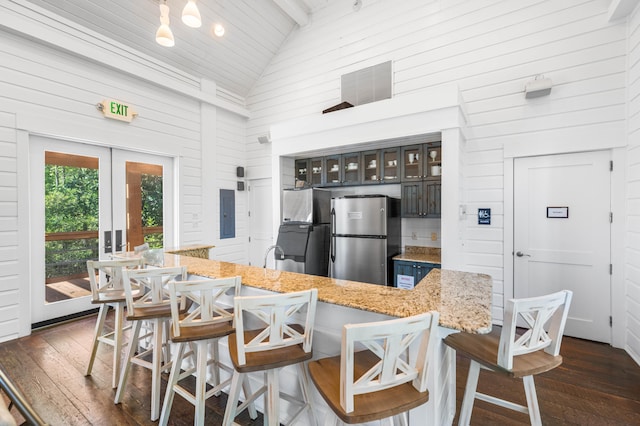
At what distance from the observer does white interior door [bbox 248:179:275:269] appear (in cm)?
593

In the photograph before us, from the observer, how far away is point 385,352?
1.12 meters

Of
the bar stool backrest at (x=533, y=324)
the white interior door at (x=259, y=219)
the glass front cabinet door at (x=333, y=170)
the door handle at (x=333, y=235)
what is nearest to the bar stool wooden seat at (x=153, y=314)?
the bar stool backrest at (x=533, y=324)

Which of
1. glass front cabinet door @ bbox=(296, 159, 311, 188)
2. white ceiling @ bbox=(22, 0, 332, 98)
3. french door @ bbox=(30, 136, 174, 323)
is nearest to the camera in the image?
french door @ bbox=(30, 136, 174, 323)

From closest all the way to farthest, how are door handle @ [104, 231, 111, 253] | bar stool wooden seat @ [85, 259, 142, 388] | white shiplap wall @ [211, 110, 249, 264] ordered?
bar stool wooden seat @ [85, 259, 142, 388] < door handle @ [104, 231, 111, 253] < white shiplap wall @ [211, 110, 249, 264]

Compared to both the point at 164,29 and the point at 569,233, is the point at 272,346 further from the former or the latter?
the point at 569,233

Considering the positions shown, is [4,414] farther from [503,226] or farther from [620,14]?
[620,14]

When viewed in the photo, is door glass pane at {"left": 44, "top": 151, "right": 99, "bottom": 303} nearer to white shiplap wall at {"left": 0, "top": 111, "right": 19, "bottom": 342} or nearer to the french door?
the french door

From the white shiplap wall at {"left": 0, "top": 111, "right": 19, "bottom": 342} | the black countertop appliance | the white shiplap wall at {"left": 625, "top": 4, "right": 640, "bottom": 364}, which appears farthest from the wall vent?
the white shiplap wall at {"left": 0, "top": 111, "right": 19, "bottom": 342}

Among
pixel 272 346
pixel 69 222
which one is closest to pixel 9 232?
pixel 69 222

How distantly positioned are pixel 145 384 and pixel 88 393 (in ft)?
1.30

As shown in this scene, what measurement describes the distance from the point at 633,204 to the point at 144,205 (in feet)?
20.0

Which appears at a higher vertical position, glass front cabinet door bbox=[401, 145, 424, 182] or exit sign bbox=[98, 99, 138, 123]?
exit sign bbox=[98, 99, 138, 123]

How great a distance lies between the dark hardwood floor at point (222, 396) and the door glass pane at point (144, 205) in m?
1.74

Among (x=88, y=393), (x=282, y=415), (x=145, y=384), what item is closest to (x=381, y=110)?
(x=282, y=415)
